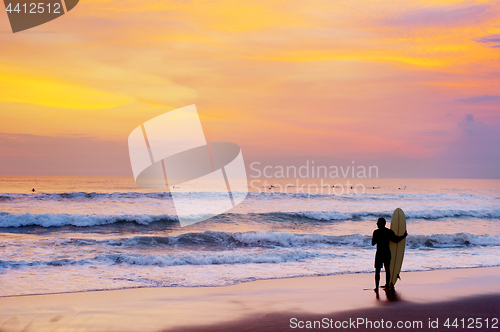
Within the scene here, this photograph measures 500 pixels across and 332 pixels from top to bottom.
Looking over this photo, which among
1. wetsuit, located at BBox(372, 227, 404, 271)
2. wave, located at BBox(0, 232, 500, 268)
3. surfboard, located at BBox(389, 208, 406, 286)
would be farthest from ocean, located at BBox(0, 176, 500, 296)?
wetsuit, located at BBox(372, 227, 404, 271)

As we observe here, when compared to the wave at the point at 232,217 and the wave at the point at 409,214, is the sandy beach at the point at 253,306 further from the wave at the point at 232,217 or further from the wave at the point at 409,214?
the wave at the point at 409,214

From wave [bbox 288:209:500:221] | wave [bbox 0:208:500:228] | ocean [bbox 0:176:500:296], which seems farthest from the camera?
wave [bbox 288:209:500:221]

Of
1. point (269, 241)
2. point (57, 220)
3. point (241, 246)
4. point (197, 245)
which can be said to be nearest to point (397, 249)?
point (241, 246)

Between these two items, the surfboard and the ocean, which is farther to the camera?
the ocean

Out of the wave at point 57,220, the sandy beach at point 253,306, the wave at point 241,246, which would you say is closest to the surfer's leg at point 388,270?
the sandy beach at point 253,306

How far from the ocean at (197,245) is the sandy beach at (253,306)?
0.91 m

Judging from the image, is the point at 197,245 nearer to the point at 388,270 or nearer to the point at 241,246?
the point at 241,246

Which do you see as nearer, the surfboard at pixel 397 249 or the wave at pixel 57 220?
the surfboard at pixel 397 249

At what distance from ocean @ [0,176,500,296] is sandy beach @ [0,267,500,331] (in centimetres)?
91

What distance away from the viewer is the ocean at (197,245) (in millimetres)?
9273

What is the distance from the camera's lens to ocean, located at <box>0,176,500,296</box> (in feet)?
30.4

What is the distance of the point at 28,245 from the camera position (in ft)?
44.2

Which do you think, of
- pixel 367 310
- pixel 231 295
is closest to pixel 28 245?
pixel 231 295

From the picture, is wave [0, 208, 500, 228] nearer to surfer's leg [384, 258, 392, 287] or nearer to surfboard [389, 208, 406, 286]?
surfboard [389, 208, 406, 286]
